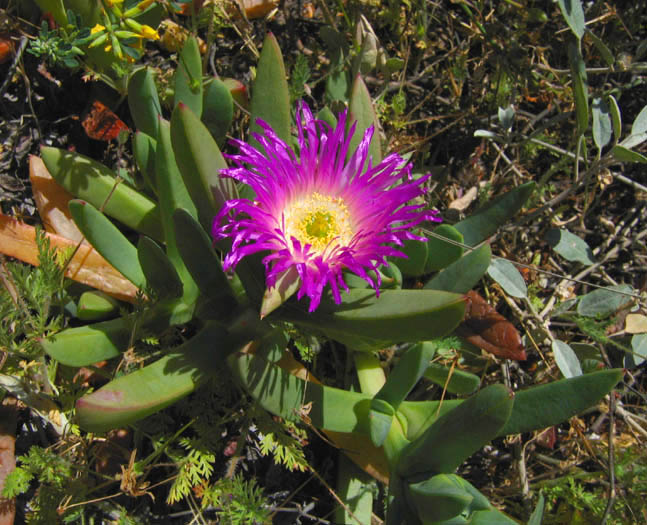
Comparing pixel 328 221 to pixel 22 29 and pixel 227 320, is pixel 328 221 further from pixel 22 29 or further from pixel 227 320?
pixel 22 29

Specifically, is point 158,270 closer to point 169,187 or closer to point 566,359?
point 169,187

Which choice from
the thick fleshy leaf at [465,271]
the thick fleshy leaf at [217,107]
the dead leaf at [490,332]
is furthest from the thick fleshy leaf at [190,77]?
the dead leaf at [490,332]

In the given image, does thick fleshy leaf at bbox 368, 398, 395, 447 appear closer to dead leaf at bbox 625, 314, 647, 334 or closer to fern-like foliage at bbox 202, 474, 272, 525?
fern-like foliage at bbox 202, 474, 272, 525

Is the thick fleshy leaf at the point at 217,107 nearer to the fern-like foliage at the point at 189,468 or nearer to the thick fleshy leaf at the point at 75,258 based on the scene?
the thick fleshy leaf at the point at 75,258

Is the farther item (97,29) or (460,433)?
(97,29)

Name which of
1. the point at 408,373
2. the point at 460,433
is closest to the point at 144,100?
the point at 408,373

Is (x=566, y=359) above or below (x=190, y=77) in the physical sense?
below
